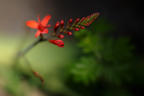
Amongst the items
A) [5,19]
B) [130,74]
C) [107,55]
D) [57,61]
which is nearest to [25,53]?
[57,61]

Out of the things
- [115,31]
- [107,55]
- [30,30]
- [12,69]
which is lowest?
[12,69]

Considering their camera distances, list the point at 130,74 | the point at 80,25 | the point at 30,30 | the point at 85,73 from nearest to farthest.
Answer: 1. the point at 80,25
2. the point at 85,73
3. the point at 130,74
4. the point at 30,30

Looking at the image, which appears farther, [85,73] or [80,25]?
[85,73]

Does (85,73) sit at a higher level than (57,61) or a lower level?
lower

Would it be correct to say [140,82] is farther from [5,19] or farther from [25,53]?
[5,19]

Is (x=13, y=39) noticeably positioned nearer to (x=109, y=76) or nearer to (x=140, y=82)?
(x=109, y=76)

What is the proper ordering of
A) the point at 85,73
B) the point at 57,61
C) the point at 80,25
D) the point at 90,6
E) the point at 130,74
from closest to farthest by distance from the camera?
1. the point at 80,25
2. the point at 85,73
3. the point at 130,74
4. the point at 57,61
5. the point at 90,6

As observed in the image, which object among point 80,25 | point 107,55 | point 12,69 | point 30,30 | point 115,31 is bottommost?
point 80,25

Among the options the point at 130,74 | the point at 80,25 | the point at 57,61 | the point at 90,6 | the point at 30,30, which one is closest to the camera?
the point at 80,25

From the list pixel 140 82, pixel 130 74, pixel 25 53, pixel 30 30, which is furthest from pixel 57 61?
pixel 140 82
